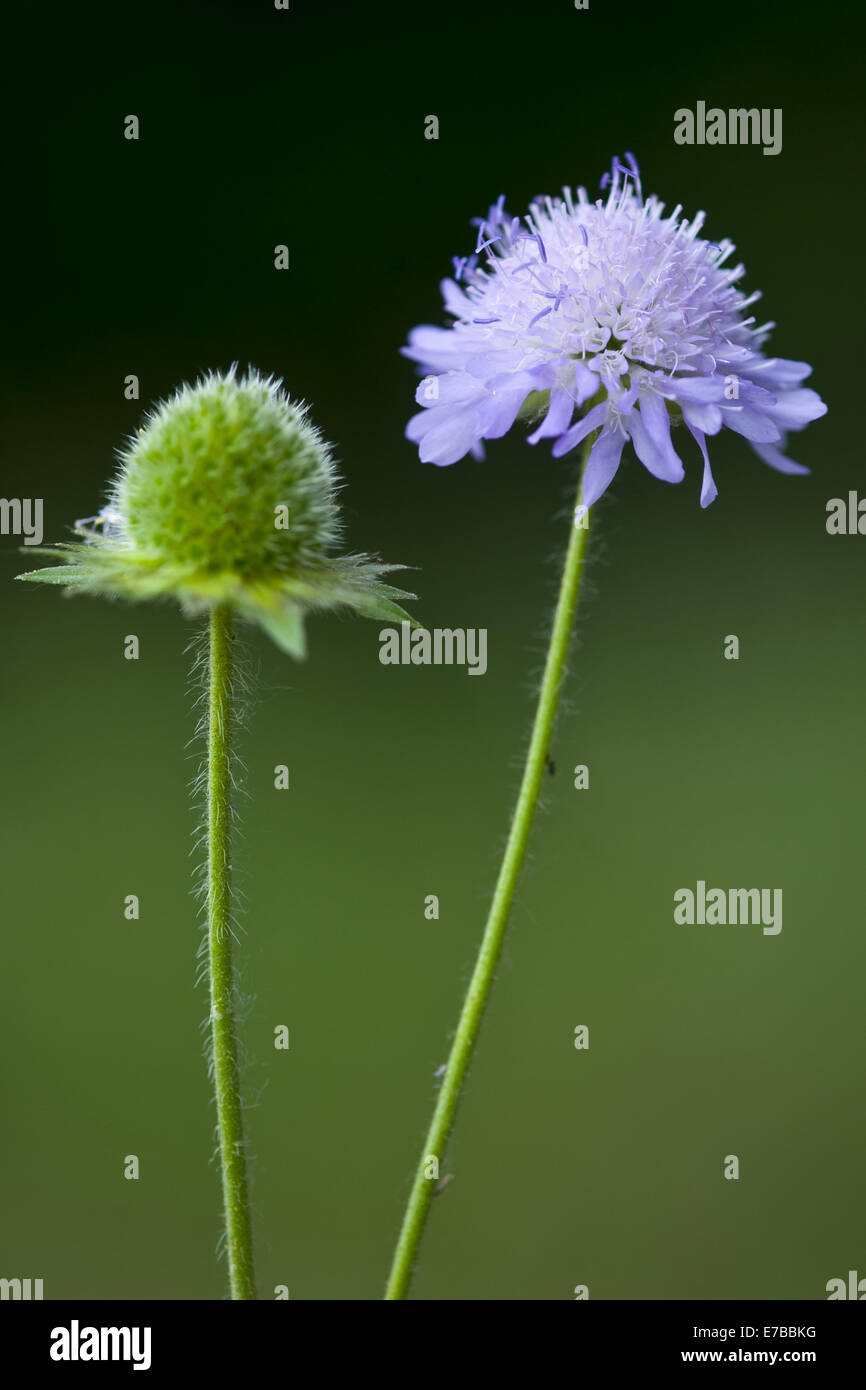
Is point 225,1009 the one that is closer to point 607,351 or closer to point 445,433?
point 445,433

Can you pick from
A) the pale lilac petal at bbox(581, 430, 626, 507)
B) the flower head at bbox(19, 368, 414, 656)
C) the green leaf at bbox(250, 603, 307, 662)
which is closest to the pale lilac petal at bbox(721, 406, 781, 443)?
the pale lilac petal at bbox(581, 430, 626, 507)

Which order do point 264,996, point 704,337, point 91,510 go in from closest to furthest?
1. point 704,337
2. point 264,996
3. point 91,510

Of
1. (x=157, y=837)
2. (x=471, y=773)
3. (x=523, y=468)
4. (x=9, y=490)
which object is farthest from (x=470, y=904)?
(x=9, y=490)

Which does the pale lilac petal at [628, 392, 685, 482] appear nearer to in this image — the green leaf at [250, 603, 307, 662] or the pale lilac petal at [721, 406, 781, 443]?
the pale lilac petal at [721, 406, 781, 443]

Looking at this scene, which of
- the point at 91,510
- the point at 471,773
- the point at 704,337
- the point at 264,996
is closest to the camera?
the point at 704,337

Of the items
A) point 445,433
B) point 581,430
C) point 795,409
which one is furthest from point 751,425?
point 445,433
